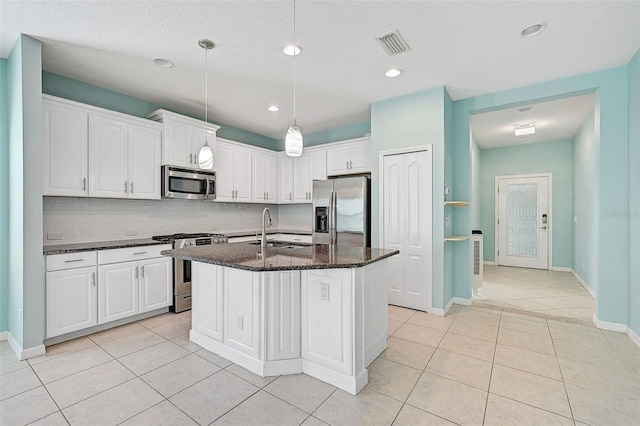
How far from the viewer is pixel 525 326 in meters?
3.37

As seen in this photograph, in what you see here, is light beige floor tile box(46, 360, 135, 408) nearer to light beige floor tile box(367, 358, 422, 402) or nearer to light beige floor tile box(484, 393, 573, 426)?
light beige floor tile box(367, 358, 422, 402)

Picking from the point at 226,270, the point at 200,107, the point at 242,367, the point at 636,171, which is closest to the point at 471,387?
the point at 242,367

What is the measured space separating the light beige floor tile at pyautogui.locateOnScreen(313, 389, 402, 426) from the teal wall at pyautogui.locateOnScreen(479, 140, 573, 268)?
6.51 m

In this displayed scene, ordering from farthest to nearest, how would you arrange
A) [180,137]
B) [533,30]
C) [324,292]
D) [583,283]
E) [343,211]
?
[583,283], [343,211], [180,137], [533,30], [324,292]

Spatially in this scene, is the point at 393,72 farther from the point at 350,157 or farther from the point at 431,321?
the point at 431,321

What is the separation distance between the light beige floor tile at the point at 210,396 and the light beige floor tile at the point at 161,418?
0.12 ft

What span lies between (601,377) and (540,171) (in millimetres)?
5611

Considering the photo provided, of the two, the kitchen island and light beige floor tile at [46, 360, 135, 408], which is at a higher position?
the kitchen island

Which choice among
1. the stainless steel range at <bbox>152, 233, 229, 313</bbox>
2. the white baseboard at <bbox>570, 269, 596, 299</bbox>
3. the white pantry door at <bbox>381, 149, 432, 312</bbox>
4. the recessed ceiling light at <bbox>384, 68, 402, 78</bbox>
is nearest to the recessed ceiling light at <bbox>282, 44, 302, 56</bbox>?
the recessed ceiling light at <bbox>384, 68, 402, 78</bbox>

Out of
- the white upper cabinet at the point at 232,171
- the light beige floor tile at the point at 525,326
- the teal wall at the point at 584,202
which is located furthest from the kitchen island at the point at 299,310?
the teal wall at the point at 584,202

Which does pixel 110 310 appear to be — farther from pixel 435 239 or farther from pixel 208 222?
pixel 435 239

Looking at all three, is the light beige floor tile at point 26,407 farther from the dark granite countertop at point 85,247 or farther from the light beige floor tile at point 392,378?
the light beige floor tile at point 392,378

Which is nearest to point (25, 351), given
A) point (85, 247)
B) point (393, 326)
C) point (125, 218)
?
point (85, 247)

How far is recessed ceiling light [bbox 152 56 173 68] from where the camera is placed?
9.91 ft
